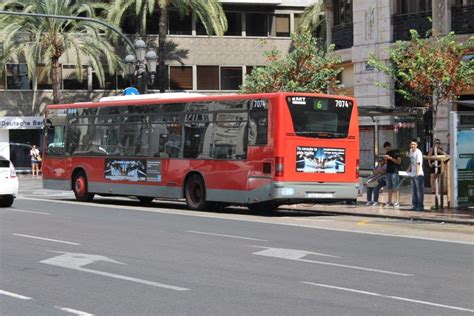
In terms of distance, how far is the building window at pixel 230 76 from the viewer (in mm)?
54281

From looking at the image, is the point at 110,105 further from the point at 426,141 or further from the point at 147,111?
the point at 426,141

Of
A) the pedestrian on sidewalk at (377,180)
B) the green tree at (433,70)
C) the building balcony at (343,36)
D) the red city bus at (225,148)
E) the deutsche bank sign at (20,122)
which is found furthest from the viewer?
the deutsche bank sign at (20,122)

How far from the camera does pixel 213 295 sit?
29.1 feet

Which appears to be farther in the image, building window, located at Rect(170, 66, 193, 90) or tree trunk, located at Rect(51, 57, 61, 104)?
building window, located at Rect(170, 66, 193, 90)

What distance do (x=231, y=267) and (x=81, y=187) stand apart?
1536 cm

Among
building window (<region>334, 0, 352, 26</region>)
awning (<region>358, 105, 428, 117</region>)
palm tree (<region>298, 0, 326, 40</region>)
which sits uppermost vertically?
palm tree (<region>298, 0, 326, 40</region>)

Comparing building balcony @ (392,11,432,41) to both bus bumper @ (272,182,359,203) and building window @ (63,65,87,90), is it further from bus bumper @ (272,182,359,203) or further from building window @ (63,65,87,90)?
building window @ (63,65,87,90)

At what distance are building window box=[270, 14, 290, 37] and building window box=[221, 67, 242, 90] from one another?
12.4ft

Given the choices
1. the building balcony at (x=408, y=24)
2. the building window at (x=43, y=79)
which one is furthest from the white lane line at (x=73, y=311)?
the building window at (x=43, y=79)

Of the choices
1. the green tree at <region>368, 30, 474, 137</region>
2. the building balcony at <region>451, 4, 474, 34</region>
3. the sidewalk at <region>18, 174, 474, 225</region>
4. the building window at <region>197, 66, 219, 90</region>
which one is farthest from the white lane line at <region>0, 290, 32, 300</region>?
the building window at <region>197, 66, 219, 90</region>

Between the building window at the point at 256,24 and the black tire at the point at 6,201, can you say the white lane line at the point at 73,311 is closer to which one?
the black tire at the point at 6,201

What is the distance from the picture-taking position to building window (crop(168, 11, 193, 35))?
52906 millimetres

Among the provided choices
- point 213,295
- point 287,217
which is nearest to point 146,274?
point 213,295

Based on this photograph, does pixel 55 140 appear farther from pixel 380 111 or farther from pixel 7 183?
pixel 380 111
